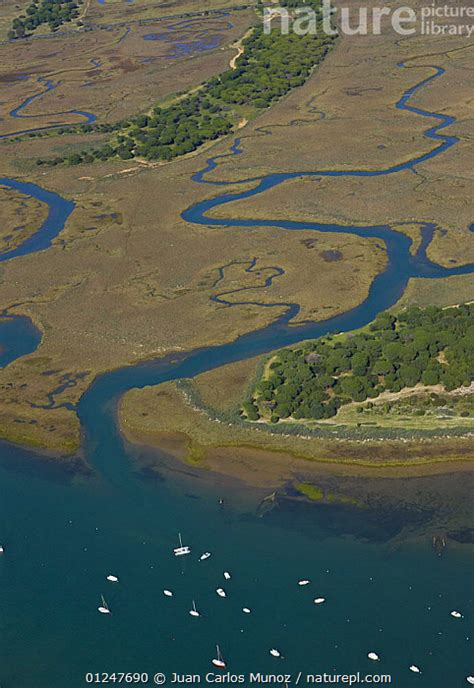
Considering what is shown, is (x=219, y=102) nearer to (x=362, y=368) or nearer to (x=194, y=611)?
(x=362, y=368)

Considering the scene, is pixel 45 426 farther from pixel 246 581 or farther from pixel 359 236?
pixel 359 236

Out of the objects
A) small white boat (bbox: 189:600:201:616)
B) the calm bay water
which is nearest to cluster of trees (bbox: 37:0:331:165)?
the calm bay water

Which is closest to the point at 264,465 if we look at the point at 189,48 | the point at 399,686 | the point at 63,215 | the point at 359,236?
the point at 399,686

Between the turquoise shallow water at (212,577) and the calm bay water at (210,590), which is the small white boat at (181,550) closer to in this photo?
the calm bay water at (210,590)

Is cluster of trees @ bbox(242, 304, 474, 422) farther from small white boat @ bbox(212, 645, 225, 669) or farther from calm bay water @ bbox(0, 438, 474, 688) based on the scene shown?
small white boat @ bbox(212, 645, 225, 669)

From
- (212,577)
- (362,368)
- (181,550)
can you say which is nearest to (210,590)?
(212,577)

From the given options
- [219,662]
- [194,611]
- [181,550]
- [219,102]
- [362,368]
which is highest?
[219,102]

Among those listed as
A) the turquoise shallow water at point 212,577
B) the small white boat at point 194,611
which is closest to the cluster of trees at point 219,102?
the turquoise shallow water at point 212,577
